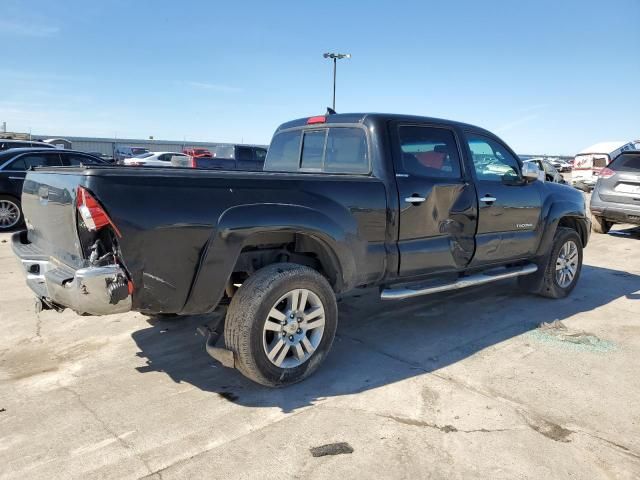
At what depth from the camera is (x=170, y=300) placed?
3076mm

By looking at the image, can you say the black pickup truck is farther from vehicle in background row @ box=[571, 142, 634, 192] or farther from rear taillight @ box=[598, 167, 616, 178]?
vehicle in background row @ box=[571, 142, 634, 192]

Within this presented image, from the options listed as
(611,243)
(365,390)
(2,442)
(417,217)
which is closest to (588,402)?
(365,390)

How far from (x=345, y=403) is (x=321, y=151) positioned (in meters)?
2.35

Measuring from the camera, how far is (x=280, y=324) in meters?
3.48

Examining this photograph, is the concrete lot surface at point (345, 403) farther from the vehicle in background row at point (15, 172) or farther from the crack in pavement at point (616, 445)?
the vehicle in background row at point (15, 172)

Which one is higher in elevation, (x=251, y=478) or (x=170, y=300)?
(x=170, y=300)

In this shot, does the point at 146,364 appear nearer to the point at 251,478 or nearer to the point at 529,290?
the point at 251,478

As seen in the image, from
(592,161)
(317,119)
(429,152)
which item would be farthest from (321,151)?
(592,161)

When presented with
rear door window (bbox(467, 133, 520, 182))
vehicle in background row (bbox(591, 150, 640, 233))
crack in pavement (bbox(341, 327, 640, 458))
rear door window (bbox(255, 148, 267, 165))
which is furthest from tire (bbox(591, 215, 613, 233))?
rear door window (bbox(255, 148, 267, 165))

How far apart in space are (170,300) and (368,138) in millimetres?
2122

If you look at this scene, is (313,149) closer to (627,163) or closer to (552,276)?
(552,276)

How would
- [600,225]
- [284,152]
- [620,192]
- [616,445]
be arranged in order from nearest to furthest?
[616,445] → [284,152] → [620,192] → [600,225]

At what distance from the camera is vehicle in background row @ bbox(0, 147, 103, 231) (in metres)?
10.3

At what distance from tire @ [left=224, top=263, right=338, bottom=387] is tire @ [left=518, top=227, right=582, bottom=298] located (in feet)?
10.6
